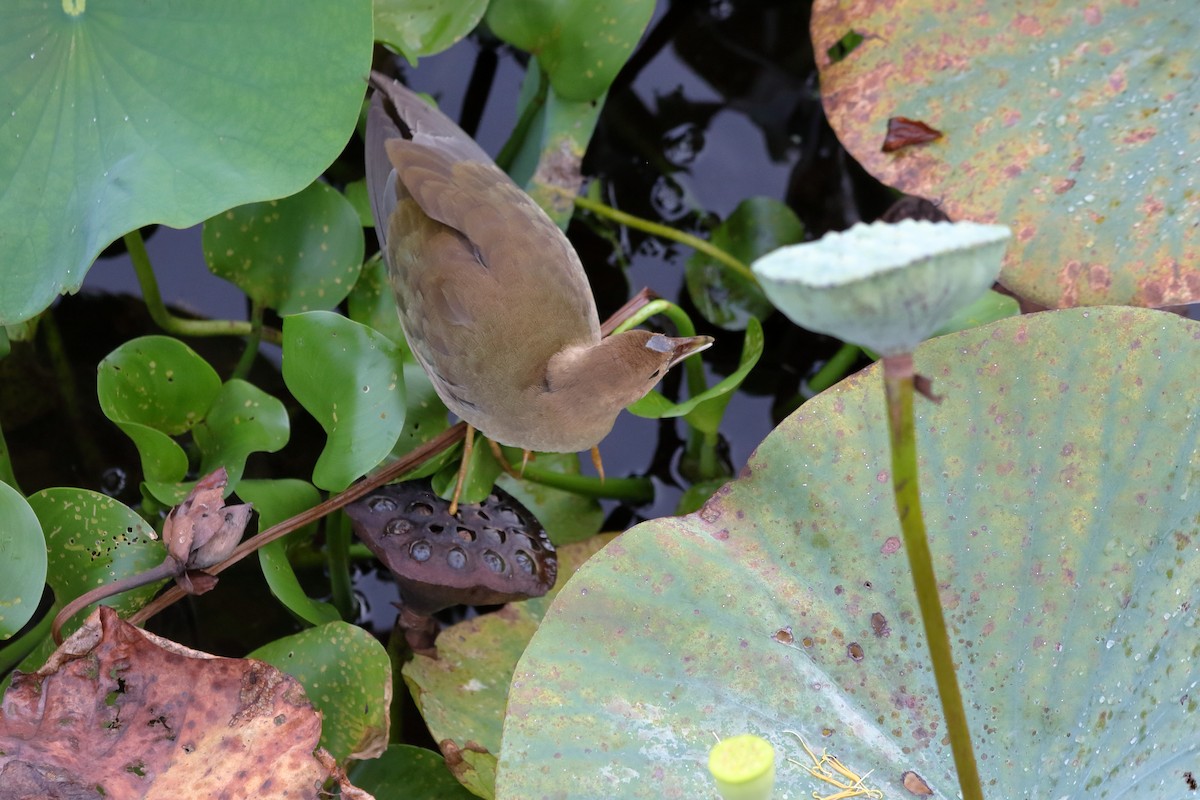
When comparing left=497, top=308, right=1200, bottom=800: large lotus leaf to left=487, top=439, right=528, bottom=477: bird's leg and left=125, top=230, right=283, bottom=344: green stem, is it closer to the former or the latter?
left=487, top=439, right=528, bottom=477: bird's leg

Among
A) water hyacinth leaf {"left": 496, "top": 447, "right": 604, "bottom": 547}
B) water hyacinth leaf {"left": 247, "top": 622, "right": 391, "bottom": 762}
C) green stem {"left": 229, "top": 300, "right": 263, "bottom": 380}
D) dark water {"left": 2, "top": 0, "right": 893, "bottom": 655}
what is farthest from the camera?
dark water {"left": 2, "top": 0, "right": 893, "bottom": 655}

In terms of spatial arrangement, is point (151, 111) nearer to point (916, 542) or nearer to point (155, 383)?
point (155, 383)

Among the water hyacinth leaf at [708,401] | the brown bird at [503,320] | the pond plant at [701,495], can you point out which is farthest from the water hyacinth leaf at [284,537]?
the water hyacinth leaf at [708,401]

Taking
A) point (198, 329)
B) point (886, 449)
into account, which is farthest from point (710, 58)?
point (886, 449)

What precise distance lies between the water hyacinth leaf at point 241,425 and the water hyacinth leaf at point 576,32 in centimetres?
72

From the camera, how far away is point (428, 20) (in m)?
1.71

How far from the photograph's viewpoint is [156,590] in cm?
134

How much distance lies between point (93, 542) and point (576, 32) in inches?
40.1

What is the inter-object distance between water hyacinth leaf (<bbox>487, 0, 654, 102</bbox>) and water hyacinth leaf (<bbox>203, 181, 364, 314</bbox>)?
42cm

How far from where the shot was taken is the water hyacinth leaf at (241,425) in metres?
1.38

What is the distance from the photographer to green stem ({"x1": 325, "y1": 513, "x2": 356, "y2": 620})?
5.15ft

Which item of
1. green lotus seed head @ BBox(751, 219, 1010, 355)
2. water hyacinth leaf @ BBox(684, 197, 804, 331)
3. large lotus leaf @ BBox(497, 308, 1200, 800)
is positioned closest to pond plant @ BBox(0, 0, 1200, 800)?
large lotus leaf @ BBox(497, 308, 1200, 800)

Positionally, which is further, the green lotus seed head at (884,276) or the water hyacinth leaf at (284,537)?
the water hyacinth leaf at (284,537)

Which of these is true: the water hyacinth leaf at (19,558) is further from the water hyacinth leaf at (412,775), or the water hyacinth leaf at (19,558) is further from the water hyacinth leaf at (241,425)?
the water hyacinth leaf at (412,775)
